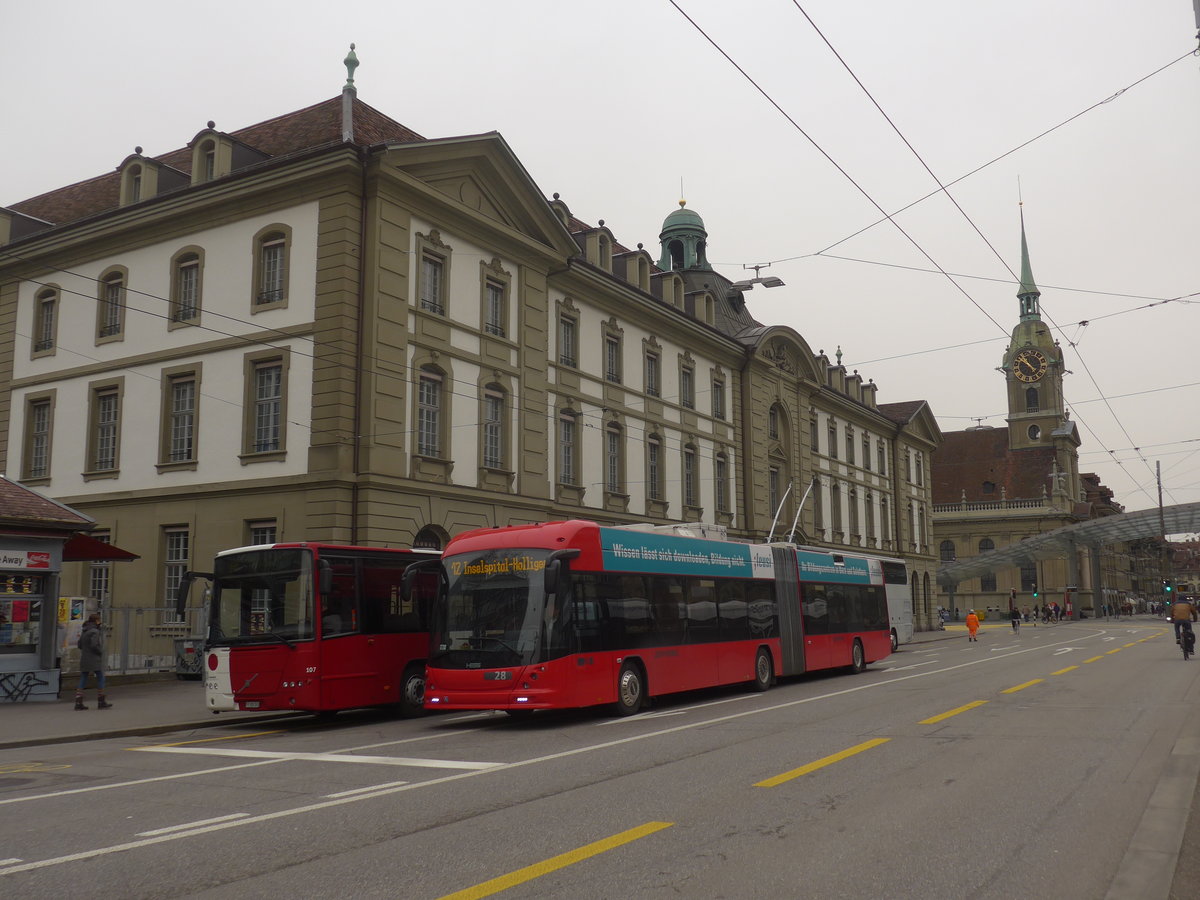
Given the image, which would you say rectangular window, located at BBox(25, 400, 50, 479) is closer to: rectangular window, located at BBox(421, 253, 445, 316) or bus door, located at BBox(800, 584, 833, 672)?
rectangular window, located at BBox(421, 253, 445, 316)

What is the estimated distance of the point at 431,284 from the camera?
27219 millimetres

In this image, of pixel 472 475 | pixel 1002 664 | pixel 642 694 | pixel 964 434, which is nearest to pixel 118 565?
pixel 472 475

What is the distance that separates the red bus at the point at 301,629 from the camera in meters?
16.2

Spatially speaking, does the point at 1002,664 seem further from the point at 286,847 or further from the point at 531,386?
the point at 286,847

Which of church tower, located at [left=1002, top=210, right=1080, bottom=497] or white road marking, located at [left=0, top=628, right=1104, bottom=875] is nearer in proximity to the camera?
white road marking, located at [left=0, top=628, right=1104, bottom=875]

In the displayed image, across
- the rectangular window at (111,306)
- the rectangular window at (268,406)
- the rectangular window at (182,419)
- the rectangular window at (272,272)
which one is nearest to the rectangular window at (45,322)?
the rectangular window at (111,306)

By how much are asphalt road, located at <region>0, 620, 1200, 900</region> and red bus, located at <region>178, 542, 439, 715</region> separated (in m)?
0.83

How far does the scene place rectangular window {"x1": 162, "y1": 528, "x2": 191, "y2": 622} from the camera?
26719mm

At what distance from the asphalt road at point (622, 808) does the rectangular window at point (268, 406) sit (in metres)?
10.8

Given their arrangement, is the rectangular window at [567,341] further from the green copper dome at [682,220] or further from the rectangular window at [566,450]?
the green copper dome at [682,220]

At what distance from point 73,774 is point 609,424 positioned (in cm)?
2433

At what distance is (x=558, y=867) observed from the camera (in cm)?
660

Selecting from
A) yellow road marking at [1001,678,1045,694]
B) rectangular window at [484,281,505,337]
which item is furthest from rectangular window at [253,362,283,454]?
yellow road marking at [1001,678,1045,694]

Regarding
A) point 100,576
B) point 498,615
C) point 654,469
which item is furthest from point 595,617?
point 654,469
